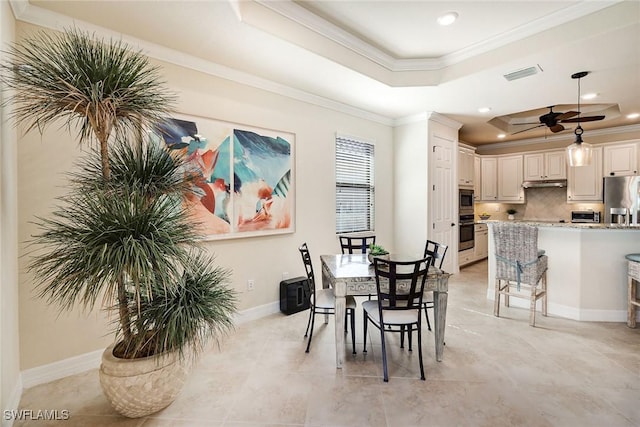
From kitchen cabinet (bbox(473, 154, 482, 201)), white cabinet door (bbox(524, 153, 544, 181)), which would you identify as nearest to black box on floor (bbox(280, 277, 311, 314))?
kitchen cabinet (bbox(473, 154, 482, 201))

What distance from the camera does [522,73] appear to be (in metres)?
3.25

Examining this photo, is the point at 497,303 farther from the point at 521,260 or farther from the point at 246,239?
the point at 246,239

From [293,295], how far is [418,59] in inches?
126

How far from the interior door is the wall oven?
50 cm

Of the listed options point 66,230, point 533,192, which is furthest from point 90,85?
point 533,192

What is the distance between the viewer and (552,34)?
2744 millimetres

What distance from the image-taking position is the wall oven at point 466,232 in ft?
19.1

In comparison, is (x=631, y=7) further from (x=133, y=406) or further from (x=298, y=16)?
(x=133, y=406)

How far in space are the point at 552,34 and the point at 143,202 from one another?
12.1 feet

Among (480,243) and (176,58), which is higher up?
(176,58)

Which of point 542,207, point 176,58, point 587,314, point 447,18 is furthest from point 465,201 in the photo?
point 176,58

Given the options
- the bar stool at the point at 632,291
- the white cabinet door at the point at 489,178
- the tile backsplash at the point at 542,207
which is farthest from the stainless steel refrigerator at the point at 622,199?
the bar stool at the point at 632,291

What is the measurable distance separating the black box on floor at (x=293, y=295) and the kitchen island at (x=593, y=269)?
2.94 m

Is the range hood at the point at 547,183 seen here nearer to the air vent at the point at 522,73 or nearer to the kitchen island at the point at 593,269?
the kitchen island at the point at 593,269
